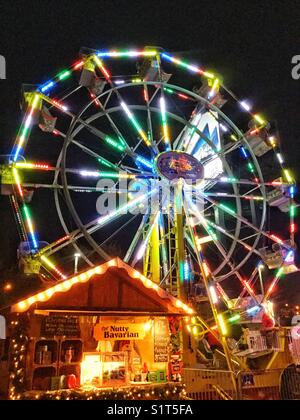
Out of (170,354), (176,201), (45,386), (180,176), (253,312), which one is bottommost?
(45,386)

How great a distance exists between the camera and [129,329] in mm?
8070

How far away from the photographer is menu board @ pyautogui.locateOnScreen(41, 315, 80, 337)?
313 inches

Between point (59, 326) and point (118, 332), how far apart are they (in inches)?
51.0

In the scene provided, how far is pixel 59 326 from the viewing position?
8.03 m

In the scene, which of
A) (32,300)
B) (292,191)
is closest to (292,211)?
(292,191)

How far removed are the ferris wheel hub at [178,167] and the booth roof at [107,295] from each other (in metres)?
6.03

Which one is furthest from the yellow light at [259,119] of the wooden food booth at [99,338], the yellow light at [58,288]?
the yellow light at [58,288]

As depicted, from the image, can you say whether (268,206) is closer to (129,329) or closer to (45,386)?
(129,329)

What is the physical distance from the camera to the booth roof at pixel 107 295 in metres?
6.89

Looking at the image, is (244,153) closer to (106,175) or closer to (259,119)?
(259,119)

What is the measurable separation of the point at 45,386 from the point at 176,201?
7066mm

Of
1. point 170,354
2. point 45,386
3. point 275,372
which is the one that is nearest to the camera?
point 45,386

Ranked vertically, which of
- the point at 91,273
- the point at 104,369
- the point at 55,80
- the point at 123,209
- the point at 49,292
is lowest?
the point at 104,369

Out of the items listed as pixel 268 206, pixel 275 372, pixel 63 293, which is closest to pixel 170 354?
pixel 63 293
